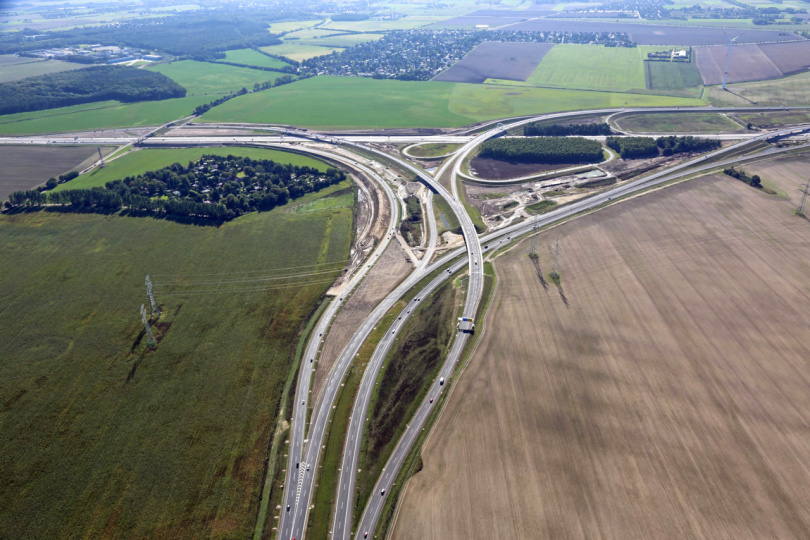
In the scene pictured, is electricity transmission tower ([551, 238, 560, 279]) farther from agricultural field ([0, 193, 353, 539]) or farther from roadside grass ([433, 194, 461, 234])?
agricultural field ([0, 193, 353, 539])

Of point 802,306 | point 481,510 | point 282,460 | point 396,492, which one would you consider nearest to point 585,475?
point 481,510

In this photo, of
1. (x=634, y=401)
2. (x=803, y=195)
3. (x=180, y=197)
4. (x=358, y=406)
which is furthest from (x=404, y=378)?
(x=803, y=195)

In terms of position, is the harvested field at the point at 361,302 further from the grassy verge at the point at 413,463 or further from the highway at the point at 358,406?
the grassy verge at the point at 413,463

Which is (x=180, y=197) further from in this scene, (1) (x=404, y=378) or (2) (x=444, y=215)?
(1) (x=404, y=378)

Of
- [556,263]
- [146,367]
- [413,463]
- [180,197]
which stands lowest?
[413,463]

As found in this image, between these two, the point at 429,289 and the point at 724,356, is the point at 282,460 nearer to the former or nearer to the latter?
the point at 429,289
